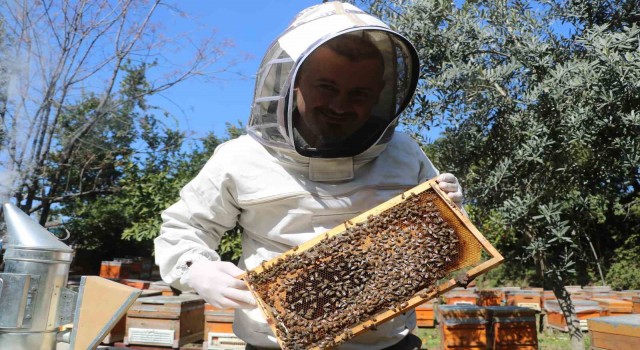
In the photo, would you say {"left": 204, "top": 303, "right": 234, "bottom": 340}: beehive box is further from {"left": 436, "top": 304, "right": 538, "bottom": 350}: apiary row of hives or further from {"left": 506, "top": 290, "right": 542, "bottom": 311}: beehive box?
{"left": 506, "top": 290, "right": 542, "bottom": 311}: beehive box

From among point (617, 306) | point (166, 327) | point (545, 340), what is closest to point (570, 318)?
point (545, 340)

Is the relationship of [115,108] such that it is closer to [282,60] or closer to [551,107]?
[551,107]

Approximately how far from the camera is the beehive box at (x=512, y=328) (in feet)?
21.7

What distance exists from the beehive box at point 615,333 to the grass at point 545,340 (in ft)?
13.8

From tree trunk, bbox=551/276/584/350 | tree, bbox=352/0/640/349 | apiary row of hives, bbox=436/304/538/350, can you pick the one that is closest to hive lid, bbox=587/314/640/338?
tree, bbox=352/0/640/349

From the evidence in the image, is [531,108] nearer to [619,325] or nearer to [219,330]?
[619,325]

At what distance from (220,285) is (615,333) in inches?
111

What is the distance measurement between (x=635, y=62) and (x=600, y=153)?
3.34 feet

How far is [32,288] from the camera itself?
165 cm

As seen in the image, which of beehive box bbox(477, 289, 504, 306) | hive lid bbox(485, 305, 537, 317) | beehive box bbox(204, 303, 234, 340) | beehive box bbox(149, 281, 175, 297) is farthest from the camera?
beehive box bbox(477, 289, 504, 306)

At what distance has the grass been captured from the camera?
7775 millimetres

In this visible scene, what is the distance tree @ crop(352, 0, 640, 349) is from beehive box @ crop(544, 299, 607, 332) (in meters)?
3.68

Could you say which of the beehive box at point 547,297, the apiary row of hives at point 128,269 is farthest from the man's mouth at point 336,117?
the apiary row of hives at point 128,269

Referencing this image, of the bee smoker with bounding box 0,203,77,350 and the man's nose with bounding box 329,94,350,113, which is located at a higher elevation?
the man's nose with bounding box 329,94,350,113
